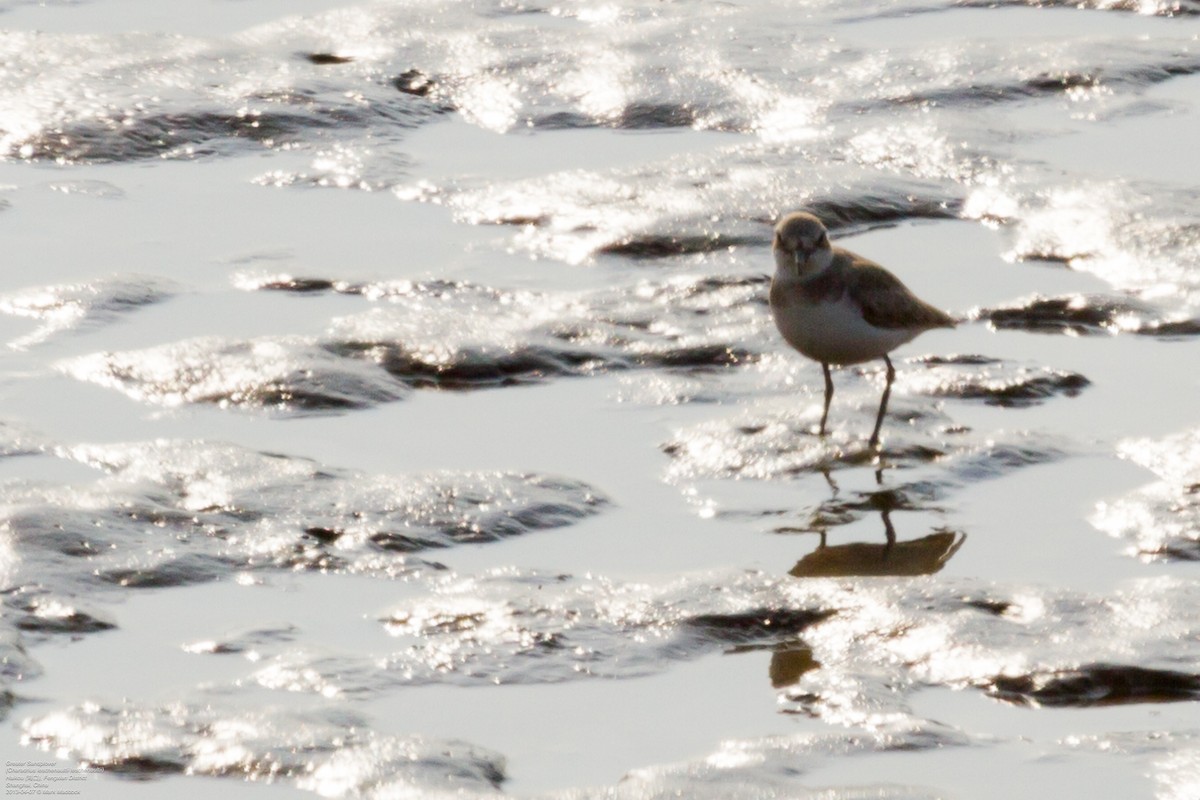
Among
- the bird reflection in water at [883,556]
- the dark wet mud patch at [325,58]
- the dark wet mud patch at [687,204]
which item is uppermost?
the dark wet mud patch at [325,58]

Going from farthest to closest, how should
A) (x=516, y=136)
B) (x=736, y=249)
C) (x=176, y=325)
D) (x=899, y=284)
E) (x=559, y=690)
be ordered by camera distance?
(x=516, y=136) → (x=736, y=249) → (x=176, y=325) → (x=899, y=284) → (x=559, y=690)

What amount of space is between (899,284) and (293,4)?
7.33 meters

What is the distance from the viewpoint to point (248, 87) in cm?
1181

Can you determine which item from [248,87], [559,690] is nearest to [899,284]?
[559,690]

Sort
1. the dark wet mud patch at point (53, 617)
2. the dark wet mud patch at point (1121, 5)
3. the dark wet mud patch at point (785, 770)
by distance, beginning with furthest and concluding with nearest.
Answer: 1. the dark wet mud patch at point (1121, 5)
2. the dark wet mud patch at point (53, 617)
3. the dark wet mud patch at point (785, 770)

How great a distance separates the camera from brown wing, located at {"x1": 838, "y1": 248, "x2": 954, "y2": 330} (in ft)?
25.8

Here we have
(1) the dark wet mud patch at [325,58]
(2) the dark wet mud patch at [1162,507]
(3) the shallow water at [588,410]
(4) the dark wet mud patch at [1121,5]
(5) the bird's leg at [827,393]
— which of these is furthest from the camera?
(4) the dark wet mud patch at [1121,5]

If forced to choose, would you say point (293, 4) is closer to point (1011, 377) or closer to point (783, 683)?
point (1011, 377)

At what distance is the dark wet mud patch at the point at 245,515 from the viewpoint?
625 cm

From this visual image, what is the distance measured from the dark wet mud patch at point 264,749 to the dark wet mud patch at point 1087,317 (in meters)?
4.43

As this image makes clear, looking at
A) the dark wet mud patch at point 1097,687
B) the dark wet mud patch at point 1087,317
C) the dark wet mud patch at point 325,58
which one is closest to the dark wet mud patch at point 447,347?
the dark wet mud patch at point 1087,317

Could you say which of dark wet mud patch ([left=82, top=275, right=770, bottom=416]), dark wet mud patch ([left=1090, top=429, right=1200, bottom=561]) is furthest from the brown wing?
dark wet mud patch ([left=1090, top=429, right=1200, bottom=561])

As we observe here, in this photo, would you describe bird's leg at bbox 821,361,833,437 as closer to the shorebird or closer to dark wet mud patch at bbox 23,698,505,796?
the shorebird

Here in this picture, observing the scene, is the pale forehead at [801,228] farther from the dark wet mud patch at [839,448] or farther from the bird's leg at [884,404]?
the dark wet mud patch at [839,448]
